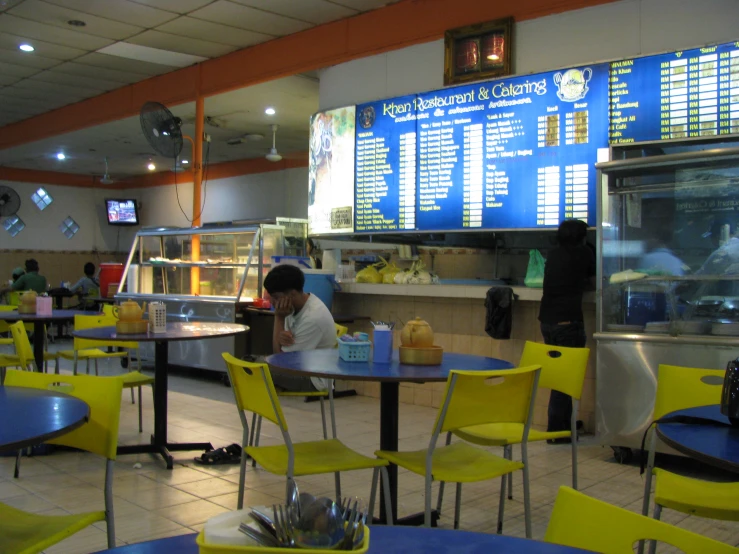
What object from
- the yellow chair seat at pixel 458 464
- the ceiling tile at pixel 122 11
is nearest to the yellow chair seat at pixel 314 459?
the yellow chair seat at pixel 458 464

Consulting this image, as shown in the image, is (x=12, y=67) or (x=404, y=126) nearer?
(x=404, y=126)

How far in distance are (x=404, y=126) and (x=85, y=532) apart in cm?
418

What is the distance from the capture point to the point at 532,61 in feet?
18.0

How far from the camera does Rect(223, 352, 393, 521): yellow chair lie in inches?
99.5

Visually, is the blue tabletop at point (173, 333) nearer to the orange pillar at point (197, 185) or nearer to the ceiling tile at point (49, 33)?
the orange pillar at point (197, 185)

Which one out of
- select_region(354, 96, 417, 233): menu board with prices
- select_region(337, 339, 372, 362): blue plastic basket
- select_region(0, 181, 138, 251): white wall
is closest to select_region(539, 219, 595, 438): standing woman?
select_region(354, 96, 417, 233): menu board with prices

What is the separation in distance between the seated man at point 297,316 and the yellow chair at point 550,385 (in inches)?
41.2

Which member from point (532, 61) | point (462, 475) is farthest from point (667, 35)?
point (462, 475)

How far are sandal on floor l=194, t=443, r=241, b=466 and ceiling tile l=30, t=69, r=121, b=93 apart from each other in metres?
6.42

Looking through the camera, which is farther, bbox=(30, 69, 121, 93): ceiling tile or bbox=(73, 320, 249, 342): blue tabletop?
bbox=(30, 69, 121, 93): ceiling tile

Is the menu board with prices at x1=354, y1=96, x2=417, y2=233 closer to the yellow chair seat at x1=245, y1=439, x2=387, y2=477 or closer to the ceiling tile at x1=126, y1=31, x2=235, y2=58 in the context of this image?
the ceiling tile at x1=126, y1=31, x2=235, y2=58

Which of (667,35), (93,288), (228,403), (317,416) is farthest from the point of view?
(93,288)

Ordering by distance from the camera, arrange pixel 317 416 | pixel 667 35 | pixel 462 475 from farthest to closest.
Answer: pixel 317 416 → pixel 667 35 → pixel 462 475

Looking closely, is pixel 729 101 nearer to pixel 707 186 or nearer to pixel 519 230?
pixel 707 186
